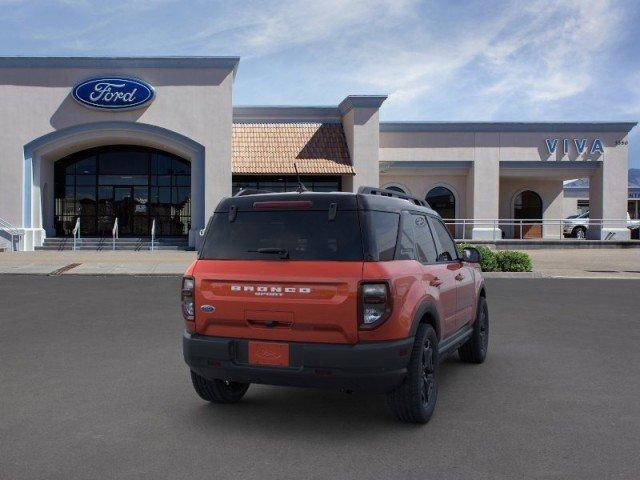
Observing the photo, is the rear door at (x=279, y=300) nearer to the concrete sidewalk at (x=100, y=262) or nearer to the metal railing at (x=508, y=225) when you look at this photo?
the concrete sidewalk at (x=100, y=262)

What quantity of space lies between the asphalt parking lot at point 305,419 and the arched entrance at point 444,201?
2493 cm

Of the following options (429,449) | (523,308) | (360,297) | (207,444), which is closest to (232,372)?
(207,444)

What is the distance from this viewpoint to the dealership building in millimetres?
26391

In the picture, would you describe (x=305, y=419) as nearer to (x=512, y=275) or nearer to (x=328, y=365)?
(x=328, y=365)

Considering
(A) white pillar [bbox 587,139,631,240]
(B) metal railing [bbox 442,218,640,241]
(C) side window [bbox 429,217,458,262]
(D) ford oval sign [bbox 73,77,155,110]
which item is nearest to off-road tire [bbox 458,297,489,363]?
(C) side window [bbox 429,217,458,262]

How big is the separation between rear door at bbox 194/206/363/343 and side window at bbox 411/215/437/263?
0.98m

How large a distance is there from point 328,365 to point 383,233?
3.56 feet

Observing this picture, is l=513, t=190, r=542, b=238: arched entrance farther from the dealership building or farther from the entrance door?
the entrance door

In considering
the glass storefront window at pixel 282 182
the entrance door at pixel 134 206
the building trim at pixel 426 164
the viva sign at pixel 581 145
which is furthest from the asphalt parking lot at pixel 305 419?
the viva sign at pixel 581 145

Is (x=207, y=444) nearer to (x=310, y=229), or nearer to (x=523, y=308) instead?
(x=310, y=229)

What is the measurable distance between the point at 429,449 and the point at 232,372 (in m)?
1.51

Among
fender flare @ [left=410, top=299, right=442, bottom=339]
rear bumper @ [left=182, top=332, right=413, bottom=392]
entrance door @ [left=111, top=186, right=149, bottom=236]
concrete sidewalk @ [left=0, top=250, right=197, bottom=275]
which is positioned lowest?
concrete sidewalk @ [left=0, top=250, right=197, bottom=275]

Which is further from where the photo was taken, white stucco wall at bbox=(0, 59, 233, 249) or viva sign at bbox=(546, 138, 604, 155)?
viva sign at bbox=(546, 138, 604, 155)

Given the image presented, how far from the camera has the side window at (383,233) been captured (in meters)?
4.59
